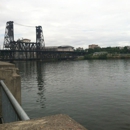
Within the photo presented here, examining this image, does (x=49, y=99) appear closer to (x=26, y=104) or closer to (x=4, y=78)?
(x=26, y=104)

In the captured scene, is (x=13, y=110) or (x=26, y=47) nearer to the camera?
(x=13, y=110)

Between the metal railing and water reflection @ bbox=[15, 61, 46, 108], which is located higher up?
the metal railing

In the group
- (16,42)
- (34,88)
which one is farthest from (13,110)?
(16,42)

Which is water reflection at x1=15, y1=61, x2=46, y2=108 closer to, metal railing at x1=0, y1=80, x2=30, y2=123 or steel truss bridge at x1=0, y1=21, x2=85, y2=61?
metal railing at x1=0, y1=80, x2=30, y2=123

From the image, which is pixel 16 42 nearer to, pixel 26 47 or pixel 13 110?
pixel 26 47

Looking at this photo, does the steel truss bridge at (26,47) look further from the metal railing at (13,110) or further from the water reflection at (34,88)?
the metal railing at (13,110)

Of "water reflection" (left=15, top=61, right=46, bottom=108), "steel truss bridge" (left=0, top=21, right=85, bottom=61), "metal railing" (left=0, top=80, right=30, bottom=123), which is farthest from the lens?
"steel truss bridge" (left=0, top=21, right=85, bottom=61)

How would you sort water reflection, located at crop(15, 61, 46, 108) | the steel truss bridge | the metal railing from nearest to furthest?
the metal railing, water reflection, located at crop(15, 61, 46, 108), the steel truss bridge

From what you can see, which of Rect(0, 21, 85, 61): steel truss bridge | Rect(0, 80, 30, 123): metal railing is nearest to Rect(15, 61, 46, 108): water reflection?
Rect(0, 80, 30, 123): metal railing

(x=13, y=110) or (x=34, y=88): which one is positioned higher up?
(x=13, y=110)

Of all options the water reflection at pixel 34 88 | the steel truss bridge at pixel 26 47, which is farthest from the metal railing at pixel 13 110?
the steel truss bridge at pixel 26 47

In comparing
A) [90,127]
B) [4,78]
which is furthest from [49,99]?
[4,78]

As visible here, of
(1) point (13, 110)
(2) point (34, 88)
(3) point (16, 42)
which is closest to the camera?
(1) point (13, 110)

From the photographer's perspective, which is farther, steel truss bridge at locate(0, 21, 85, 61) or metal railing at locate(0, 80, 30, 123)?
steel truss bridge at locate(0, 21, 85, 61)
